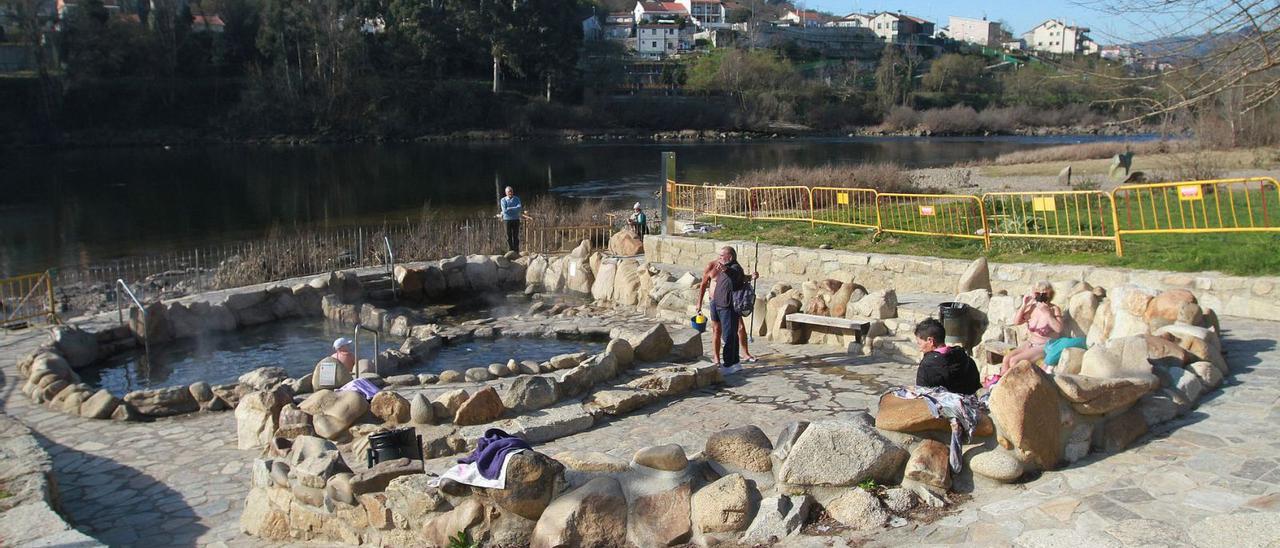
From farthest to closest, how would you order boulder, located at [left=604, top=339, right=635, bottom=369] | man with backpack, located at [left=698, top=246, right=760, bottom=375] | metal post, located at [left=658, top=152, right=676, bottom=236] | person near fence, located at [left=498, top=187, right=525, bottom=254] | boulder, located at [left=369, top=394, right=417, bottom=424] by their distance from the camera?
person near fence, located at [left=498, top=187, right=525, bottom=254], metal post, located at [left=658, top=152, right=676, bottom=236], man with backpack, located at [left=698, top=246, right=760, bottom=375], boulder, located at [left=604, top=339, right=635, bottom=369], boulder, located at [left=369, top=394, right=417, bottom=424]

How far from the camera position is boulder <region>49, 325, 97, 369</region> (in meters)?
14.0

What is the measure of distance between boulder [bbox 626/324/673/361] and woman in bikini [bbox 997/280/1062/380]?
403 centimetres

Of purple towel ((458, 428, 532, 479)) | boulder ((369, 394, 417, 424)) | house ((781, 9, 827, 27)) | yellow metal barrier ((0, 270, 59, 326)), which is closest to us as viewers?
purple towel ((458, 428, 532, 479))

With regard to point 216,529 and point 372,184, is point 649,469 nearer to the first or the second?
point 216,529

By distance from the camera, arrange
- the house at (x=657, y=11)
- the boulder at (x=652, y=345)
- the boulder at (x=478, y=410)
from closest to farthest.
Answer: the boulder at (x=478, y=410)
the boulder at (x=652, y=345)
the house at (x=657, y=11)

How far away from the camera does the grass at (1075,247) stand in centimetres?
1227

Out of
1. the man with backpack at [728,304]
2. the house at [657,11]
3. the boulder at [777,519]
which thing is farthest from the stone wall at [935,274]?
the house at [657,11]

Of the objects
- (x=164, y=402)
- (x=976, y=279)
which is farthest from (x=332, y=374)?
(x=976, y=279)

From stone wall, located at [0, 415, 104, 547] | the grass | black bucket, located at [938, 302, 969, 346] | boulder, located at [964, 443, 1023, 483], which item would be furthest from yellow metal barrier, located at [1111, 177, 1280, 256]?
stone wall, located at [0, 415, 104, 547]

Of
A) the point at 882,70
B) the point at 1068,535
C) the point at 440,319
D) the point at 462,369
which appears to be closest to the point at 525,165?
the point at 440,319

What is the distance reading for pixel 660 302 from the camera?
16.9m

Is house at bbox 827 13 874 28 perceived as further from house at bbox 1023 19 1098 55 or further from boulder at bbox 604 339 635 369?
boulder at bbox 604 339 635 369

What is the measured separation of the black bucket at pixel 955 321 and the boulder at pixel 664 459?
608 cm

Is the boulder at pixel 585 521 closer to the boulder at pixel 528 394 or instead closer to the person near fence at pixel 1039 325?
the boulder at pixel 528 394
